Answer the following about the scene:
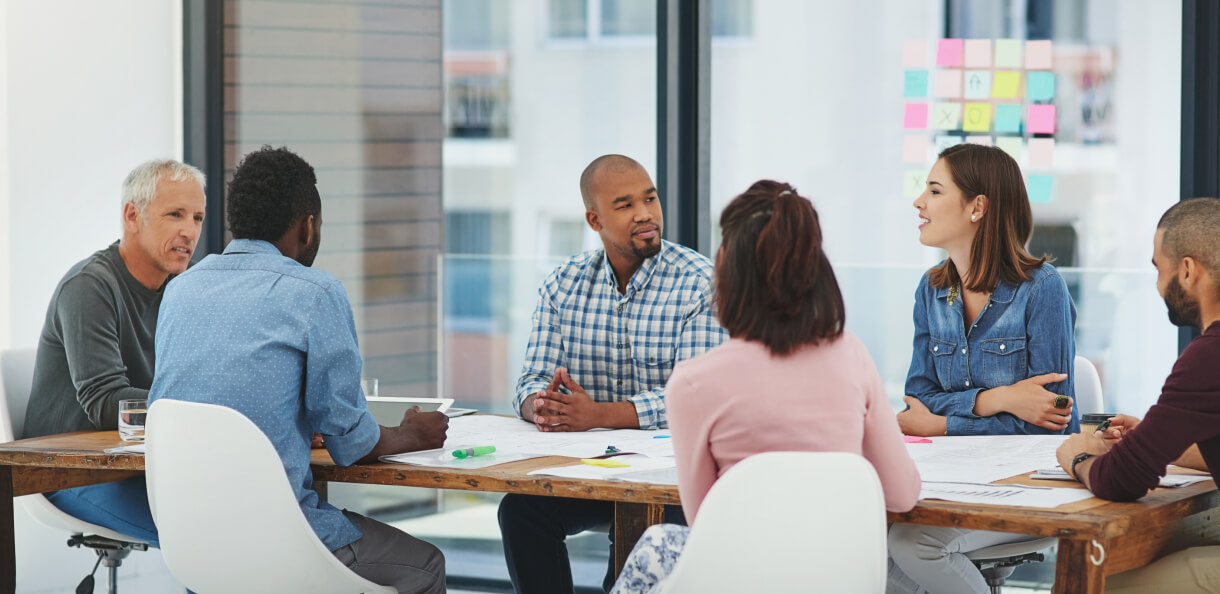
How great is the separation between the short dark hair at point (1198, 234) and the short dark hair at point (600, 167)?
1.47 m

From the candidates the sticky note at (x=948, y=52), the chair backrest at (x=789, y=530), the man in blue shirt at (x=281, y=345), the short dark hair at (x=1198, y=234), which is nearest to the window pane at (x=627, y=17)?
the sticky note at (x=948, y=52)

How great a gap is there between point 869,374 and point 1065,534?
1.28ft

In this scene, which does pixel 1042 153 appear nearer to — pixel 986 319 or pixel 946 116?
pixel 946 116

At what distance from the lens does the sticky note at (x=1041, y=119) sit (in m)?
3.90

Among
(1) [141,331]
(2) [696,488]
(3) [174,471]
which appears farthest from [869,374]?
(1) [141,331]

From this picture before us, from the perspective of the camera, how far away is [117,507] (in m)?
3.00

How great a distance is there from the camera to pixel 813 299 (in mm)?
1960

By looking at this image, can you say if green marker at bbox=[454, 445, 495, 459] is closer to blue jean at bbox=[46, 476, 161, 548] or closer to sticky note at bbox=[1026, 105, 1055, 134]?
blue jean at bbox=[46, 476, 161, 548]

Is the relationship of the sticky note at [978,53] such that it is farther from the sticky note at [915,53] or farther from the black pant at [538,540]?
the black pant at [538,540]

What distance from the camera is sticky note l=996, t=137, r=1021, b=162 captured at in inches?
154

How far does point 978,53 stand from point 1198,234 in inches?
75.0

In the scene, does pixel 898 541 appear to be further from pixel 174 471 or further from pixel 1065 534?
pixel 174 471

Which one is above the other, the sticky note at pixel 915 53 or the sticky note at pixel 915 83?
the sticky note at pixel 915 53

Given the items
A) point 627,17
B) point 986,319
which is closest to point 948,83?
point 627,17
